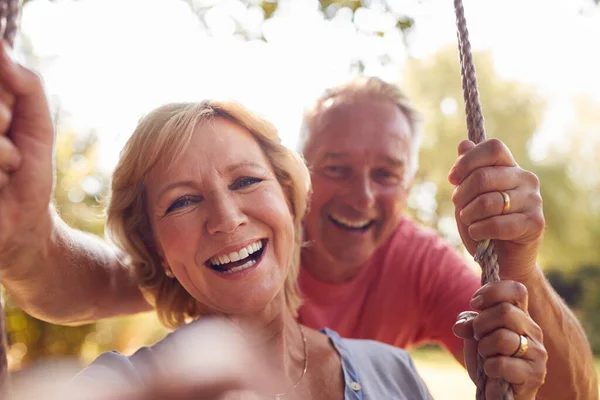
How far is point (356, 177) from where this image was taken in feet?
8.95

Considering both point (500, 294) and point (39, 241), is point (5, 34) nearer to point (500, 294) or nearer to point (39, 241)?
point (39, 241)

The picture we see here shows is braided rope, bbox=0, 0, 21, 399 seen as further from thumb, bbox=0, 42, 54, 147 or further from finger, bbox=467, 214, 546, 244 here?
finger, bbox=467, 214, 546, 244

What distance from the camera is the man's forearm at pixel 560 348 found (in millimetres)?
1965

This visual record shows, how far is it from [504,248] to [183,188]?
35.7 inches

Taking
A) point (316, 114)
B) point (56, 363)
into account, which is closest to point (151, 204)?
point (316, 114)

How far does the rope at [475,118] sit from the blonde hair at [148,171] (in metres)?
0.58

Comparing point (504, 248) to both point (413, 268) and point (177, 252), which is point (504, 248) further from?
point (413, 268)

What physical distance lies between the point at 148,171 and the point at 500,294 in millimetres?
999

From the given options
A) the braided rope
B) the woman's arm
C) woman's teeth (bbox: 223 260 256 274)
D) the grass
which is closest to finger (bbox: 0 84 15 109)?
the woman's arm

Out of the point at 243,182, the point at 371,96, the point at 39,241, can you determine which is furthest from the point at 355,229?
the point at 39,241

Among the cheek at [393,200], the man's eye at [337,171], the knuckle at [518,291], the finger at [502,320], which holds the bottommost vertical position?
the finger at [502,320]

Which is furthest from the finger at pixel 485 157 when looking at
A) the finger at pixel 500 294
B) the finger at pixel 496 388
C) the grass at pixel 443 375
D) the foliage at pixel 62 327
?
the grass at pixel 443 375

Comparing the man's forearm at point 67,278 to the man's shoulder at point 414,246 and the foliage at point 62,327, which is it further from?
the foliage at point 62,327

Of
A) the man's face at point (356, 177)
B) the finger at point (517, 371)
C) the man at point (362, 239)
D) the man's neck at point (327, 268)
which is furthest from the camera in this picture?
the man's neck at point (327, 268)
